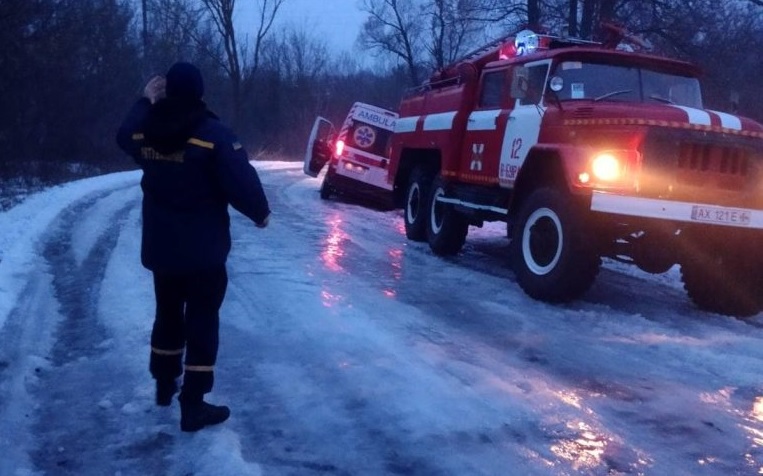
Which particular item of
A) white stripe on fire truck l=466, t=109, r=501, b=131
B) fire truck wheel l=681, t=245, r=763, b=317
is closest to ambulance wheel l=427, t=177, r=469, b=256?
white stripe on fire truck l=466, t=109, r=501, b=131

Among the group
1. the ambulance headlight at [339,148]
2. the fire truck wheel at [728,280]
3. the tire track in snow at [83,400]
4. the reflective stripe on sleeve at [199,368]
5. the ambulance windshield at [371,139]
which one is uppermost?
the ambulance windshield at [371,139]

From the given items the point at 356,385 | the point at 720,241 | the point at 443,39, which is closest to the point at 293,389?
the point at 356,385

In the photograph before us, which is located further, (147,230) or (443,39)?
(443,39)

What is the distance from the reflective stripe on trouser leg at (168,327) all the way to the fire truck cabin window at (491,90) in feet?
21.4

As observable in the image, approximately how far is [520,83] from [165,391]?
553 centimetres

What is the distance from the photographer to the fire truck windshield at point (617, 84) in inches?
354

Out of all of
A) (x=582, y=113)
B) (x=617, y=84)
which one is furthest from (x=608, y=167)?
(x=617, y=84)

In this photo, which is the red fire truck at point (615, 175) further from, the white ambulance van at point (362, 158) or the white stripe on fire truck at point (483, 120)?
the white ambulance van at point (362, 158)

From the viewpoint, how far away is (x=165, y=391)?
4.93 m

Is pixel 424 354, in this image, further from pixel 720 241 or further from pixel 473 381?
pixel 720 241

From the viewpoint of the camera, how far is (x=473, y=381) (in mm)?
5676

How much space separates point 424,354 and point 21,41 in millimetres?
21166

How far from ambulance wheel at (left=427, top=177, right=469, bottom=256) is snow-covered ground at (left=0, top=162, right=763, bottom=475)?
143 centimetres

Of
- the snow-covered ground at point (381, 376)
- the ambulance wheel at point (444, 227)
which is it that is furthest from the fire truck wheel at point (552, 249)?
the ambulance wheel at point (444, 227)
